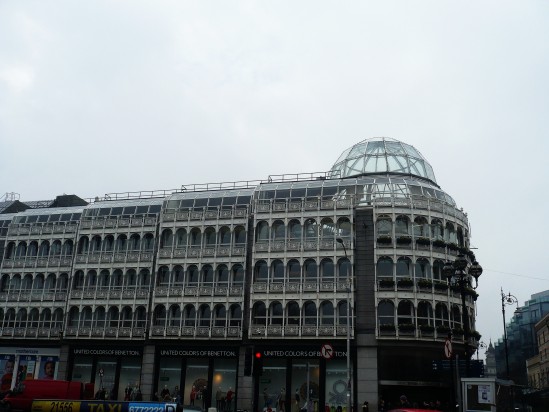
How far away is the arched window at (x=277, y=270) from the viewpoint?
171 feet

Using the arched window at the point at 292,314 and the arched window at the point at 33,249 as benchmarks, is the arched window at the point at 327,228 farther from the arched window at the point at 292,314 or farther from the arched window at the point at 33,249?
the arched window at the point at 33,249

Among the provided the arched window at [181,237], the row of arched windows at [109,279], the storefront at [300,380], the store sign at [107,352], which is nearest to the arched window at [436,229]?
the storefront at [300,380]

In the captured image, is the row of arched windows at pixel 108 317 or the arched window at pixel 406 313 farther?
the row of arched windows at pixel 108 317

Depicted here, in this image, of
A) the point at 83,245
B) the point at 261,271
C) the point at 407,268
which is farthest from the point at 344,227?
the point at 83,245

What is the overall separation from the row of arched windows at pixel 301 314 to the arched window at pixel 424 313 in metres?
6.03

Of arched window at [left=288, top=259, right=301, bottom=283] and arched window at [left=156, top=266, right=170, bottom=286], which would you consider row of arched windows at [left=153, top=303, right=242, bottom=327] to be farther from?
arched window at [left=288, top=259, right=301, bottom=283]

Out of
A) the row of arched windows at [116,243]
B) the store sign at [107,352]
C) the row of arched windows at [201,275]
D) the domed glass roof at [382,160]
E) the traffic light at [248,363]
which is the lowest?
the traffic light at [248,363]

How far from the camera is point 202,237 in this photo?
182ft

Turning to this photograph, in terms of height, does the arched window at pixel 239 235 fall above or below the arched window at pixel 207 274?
above

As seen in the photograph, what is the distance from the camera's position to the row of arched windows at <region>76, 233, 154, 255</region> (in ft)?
190

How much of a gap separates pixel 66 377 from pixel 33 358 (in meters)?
4.95

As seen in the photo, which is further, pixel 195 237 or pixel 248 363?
pixel 195 237

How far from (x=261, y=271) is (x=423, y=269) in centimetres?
1428

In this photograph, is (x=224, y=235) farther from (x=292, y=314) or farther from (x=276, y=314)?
(x=292, y=314)
